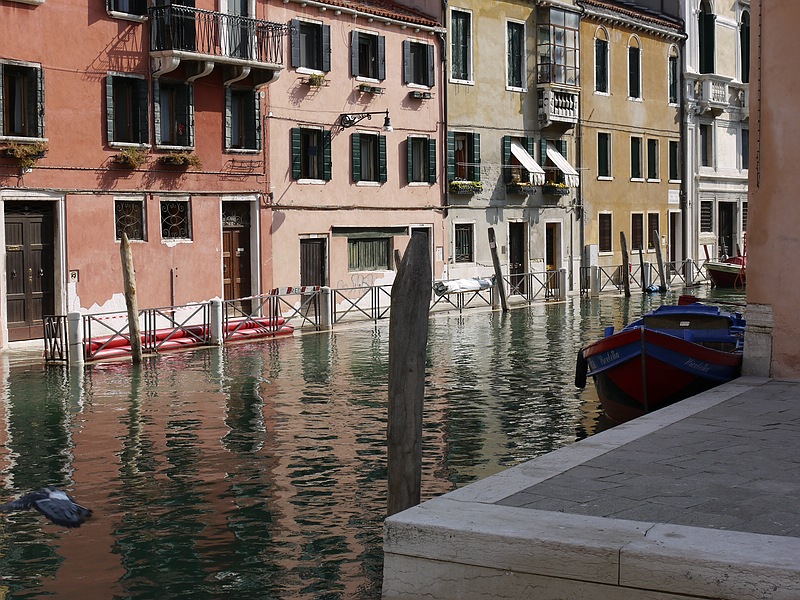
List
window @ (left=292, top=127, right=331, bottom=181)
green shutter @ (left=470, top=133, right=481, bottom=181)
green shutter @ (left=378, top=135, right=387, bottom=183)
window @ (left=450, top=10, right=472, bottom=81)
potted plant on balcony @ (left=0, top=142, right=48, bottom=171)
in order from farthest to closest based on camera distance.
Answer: green shutter @ (left=470, top=133, right=481, bottom=181)
window @ (left=450, top=10, right=472, bottom=81)
green shutter @ (left=378, top=135, right=387, bottom=183)
window @ (left=292, top=127, right=331, bottom=181)
potted plant on balcony @ (left=0, top=142, right=48, bottom=171)

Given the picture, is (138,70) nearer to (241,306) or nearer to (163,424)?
(241,306)

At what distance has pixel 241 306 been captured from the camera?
2466 centimetres

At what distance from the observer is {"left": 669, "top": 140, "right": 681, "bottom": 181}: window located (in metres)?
39.8

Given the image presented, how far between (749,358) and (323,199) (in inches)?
627

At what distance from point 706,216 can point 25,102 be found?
26.4 meters

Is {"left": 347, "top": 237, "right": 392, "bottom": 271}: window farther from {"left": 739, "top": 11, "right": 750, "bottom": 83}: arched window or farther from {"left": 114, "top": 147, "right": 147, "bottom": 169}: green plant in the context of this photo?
{"left": 739, "top": 11, "right": 750, "bottom": 83}: arched window

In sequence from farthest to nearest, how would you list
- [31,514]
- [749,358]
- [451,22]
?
[451,22] → [749,358] → [31,514]

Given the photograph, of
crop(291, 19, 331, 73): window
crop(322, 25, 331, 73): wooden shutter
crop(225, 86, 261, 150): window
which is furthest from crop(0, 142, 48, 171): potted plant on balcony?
crop(322, 25, 331, 73): wooden shutter

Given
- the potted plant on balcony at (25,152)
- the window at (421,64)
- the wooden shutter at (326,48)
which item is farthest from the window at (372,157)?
the potted plant on balcony at (25,152)

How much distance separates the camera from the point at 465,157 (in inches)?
1219

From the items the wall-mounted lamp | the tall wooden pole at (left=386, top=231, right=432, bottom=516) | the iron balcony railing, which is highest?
the iron balcony railing

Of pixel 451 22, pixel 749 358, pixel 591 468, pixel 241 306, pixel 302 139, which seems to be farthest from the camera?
pixel 451 22

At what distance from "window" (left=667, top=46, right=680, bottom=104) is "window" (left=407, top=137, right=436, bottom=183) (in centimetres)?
1265

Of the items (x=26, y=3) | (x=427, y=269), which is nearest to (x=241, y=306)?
(x=26, y=3)
